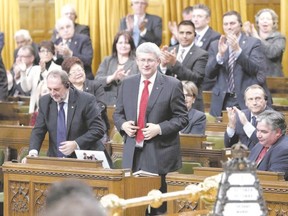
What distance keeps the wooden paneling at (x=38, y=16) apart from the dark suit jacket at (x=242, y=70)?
19.3 ft

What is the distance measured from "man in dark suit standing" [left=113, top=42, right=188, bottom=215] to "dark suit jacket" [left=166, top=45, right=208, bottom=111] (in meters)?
1.62

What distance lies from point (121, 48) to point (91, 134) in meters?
2.10

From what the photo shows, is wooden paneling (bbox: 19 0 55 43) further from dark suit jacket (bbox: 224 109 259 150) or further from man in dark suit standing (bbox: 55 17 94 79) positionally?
dark suit jacket (bbox: 224 109 259 150)

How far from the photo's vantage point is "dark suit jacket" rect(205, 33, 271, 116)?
8078 millimetres

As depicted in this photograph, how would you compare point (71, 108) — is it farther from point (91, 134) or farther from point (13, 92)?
point (13, 92)

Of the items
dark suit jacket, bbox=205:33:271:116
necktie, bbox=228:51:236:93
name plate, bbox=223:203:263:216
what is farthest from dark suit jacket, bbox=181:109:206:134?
name plate, bbox=223:203:263:216

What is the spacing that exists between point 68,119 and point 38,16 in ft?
26.3

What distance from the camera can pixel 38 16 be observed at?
1402cm

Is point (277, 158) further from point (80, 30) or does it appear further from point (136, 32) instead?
point (80, 30)

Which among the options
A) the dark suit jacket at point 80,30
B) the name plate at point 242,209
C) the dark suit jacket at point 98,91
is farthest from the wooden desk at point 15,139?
Result: the name plate at point 242,209

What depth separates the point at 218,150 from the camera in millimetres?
6586

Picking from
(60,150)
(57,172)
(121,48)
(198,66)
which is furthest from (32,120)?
(57,172)

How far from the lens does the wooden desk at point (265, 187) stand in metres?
4.88

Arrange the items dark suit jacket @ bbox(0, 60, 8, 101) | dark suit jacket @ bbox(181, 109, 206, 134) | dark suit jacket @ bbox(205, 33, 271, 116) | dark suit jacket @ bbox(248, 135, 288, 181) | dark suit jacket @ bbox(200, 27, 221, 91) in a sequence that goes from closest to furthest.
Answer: dark suit jacket @ bbox(248, 135, 288, 181) < dark suit jacket @ bbox(181, 109, 206, 134) < dark suit jacket @ bbox(205, 33, 271, 116) < dark suit jacket @ bbox(200, 27, 221, 91) < dark suit jacket @ bbox(0, 60, 8, 101)
